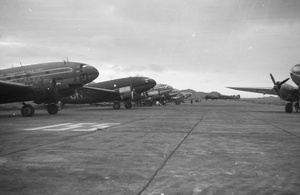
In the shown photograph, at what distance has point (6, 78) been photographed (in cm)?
2073

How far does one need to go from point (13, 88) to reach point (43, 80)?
2.26 metres

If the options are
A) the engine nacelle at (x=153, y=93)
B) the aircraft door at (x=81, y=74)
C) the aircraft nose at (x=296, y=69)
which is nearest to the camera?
the aircraft door at (x=81, y=74)

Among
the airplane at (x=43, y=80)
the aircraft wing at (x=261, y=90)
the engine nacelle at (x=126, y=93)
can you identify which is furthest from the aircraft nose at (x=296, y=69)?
the engine nacelle at (x=126, y=93)

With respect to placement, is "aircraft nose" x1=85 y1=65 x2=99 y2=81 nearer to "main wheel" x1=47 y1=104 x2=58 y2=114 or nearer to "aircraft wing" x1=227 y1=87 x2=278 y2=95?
"main wheel" x1=47 y1=104 x2=58 y2=114

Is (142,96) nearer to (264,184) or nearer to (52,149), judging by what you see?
(52,149)

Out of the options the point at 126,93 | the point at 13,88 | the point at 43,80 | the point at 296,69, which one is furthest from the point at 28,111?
the point at 296,69

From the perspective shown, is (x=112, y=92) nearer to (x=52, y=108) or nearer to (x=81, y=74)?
(x=52, y=108)

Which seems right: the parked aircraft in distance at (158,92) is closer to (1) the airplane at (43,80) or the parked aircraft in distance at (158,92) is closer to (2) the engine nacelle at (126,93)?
(2) the engine nacelle at (126,93)

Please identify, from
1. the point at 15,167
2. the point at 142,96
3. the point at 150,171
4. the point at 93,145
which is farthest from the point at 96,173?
the point at 142,96

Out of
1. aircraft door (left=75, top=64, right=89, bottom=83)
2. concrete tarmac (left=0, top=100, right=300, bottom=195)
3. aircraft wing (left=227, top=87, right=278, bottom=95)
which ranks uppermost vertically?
aircraft door (left=75, top=64, right=89, bottom=83)

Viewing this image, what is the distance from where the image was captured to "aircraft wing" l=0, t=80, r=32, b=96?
17567mm

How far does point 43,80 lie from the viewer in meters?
19.8

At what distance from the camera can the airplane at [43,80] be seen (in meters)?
19.2

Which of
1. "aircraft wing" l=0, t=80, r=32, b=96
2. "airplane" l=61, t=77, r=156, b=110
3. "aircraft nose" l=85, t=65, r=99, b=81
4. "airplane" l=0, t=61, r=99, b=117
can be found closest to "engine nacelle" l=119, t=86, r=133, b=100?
"airplane" l=61, t=77, r=156, b=110
